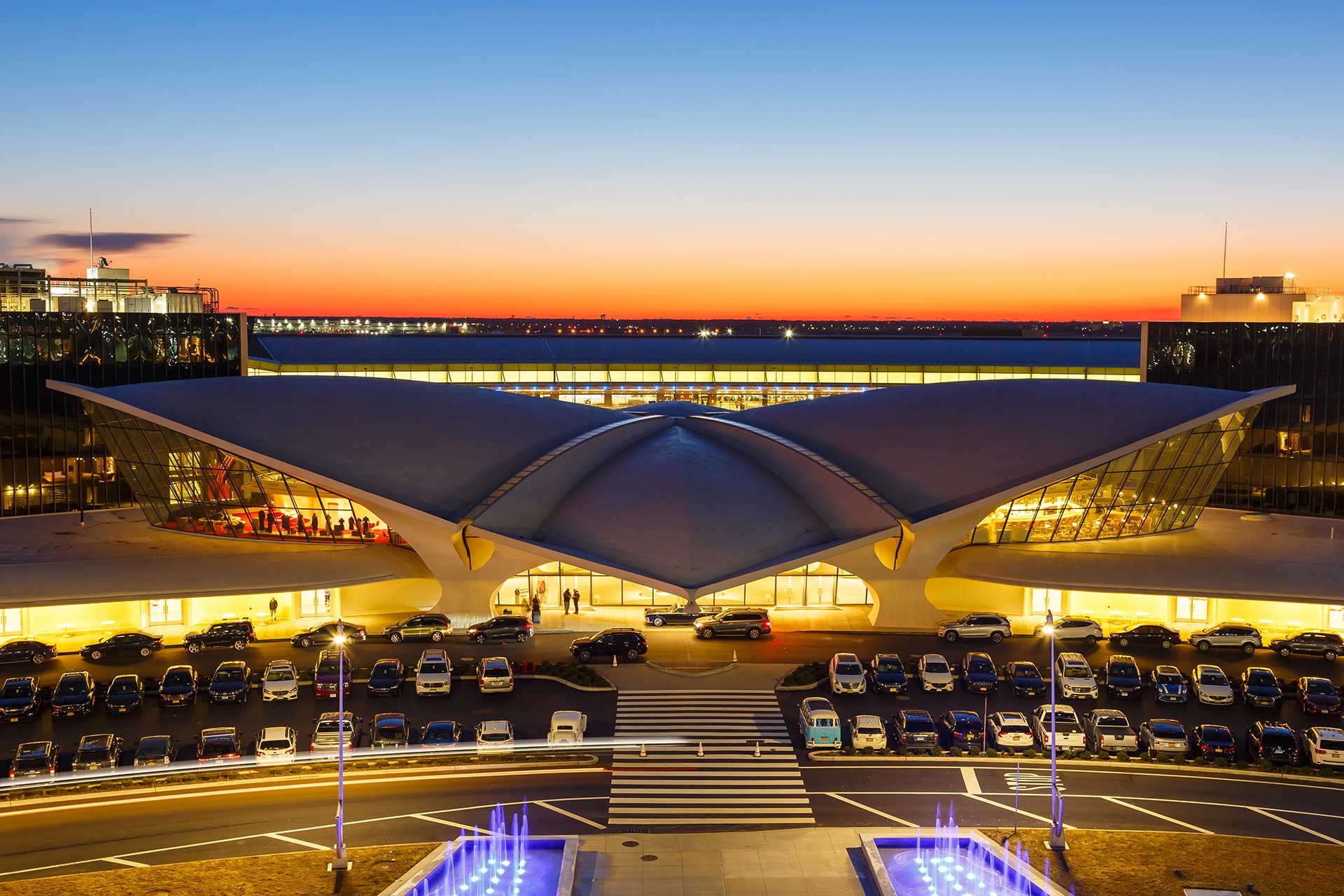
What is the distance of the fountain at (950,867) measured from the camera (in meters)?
26.0

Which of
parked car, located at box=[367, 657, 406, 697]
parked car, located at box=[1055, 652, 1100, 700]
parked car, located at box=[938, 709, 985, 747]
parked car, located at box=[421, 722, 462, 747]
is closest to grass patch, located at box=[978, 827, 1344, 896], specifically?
parked car, located at box=[938, 709, 985, 747]

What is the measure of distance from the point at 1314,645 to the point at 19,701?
45.8 meters

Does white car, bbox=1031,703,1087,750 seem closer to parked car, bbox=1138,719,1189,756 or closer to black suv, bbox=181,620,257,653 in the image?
parked car, bbox=1138,719,1189,756

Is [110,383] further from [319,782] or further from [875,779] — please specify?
[875,779]

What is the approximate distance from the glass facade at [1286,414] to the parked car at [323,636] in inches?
1986

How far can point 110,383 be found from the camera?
72188 millimetres

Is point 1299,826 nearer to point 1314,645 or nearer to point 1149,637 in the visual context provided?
point 1149,637

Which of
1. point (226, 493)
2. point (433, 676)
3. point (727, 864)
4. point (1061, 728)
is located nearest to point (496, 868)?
point (727, 864)

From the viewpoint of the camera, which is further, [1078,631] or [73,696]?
[1078,631]

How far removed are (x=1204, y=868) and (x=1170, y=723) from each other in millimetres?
9276

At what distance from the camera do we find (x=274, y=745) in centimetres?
3444

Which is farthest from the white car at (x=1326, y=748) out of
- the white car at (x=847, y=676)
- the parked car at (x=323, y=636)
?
the parked car at (x=323, y=636)

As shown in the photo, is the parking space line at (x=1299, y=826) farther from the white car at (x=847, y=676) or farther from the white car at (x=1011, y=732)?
the white car at (x=847, y=676)

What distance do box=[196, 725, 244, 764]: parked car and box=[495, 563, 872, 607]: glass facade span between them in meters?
18.1
